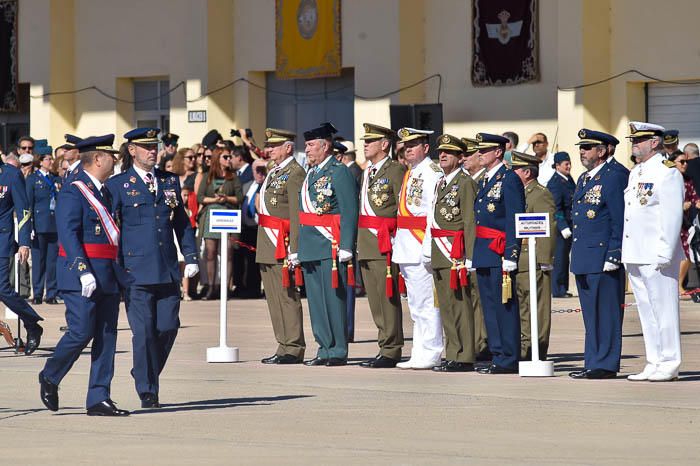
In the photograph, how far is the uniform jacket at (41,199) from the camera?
21734 millimetres

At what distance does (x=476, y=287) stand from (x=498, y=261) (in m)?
0.74

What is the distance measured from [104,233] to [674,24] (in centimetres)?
1358

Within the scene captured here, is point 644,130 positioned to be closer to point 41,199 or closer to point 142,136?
point 142,136

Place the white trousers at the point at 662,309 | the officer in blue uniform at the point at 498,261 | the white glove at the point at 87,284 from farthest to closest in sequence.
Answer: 1. the officer in blue uniform at the point at 498,261
2. the white trousers at the point at 662,309
3. the white glove at the point at 87,284

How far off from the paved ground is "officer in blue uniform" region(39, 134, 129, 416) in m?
0.27

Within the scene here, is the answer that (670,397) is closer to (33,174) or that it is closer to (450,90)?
(33,174)

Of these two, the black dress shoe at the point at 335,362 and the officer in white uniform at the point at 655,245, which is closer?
the officer in white uniform at the point at 655,245

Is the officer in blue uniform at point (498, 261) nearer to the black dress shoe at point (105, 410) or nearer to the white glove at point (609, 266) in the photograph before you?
the white glove at point (609, 266)

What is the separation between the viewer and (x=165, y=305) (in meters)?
11.4

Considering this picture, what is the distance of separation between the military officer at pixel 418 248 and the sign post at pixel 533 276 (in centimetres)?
99

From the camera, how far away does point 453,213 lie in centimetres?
1370

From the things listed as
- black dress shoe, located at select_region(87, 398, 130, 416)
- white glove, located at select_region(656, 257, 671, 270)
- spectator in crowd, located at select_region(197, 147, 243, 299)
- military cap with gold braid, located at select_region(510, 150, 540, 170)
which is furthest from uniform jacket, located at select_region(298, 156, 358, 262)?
spectator in crowd, located at select_region(197, 147, 243, 299)

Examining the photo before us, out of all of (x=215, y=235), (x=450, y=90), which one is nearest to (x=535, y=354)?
(x=215, y=235)

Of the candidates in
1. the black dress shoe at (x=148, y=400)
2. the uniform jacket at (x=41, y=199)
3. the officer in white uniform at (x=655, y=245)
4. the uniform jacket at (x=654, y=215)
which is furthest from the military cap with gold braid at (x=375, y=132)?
the uniform jacket at (x=41, y=199)
